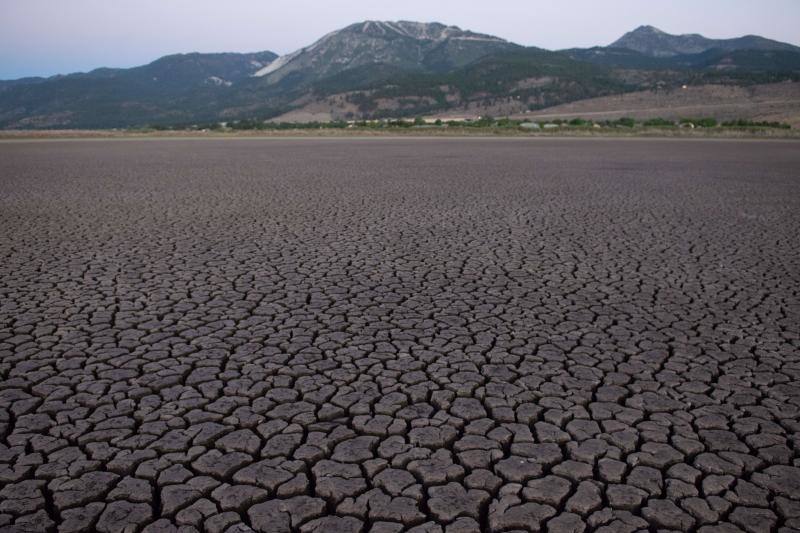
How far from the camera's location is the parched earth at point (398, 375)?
3.11 m

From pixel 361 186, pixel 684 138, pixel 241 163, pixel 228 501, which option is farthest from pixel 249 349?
pixel 684 138

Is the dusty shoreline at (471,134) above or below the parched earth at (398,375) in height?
above

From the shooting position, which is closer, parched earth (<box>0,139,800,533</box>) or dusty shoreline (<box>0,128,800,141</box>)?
parched earth (<box>0,139,800,533</box>)

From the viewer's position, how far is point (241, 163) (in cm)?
2316

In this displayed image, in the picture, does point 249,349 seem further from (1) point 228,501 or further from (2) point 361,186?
(2) point 361,186

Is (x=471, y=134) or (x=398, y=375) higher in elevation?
(x=471, y=134)

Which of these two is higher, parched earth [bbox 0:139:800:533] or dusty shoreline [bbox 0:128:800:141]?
dusty shoreline [bbox 0:128:800:141]

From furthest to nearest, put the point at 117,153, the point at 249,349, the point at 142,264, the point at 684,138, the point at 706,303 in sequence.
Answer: the point at 684,138 → the point at 117,153 → the point at 142,264 → the point at 706,303 → the point at 249,349

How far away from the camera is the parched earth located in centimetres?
311

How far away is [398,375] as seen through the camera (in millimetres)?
Answer: 4602

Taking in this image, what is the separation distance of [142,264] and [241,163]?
15.9 m

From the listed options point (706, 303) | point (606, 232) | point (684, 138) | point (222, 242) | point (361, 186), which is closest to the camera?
point (706, 303)

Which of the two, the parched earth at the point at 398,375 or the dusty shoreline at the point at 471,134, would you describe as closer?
the parched earth at the point at 398,375

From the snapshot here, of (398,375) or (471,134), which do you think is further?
(471,134)
